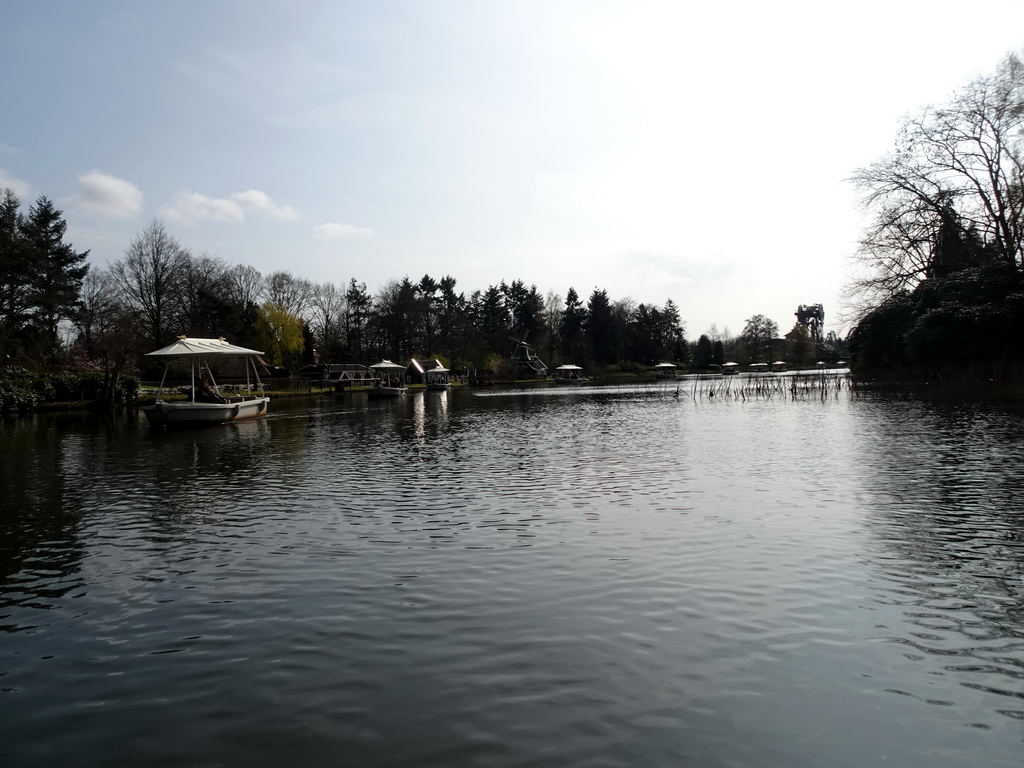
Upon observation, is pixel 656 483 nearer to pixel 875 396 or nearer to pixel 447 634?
pixel 447 634

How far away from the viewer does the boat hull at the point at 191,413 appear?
2991 centimetres

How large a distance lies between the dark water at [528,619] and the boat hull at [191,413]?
53.8 feet

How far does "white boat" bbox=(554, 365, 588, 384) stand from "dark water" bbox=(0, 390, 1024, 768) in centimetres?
7738

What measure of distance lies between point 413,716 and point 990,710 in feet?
12.8

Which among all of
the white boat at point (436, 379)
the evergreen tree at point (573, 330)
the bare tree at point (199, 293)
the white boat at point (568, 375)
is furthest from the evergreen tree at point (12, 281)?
the evergreen tree at point (573, 330)

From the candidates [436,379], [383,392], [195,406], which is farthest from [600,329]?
[195,406]

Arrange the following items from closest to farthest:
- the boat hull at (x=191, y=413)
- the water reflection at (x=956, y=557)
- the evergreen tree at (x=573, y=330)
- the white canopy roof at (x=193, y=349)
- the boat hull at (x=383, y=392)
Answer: the water reflection at (x=956, y=557), the white canopy roof at (x=193, y=349), the boat hull at (x=191, y=413), the boat hull at (x=383, y=392), the evergreen tree at (x=573, y=330)

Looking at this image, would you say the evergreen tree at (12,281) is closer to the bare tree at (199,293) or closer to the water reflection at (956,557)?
the bare tree at (199,293)

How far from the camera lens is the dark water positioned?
423 centimetres

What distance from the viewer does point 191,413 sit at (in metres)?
30.6

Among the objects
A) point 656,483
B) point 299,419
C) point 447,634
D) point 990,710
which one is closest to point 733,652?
point 990,710

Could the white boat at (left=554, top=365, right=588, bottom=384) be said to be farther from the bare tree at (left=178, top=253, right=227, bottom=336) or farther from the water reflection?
the water reflection

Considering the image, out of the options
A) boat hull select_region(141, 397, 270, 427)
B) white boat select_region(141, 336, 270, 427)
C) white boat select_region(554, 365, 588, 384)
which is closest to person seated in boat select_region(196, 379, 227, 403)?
white boat select_region(141, 336, 270, 427)

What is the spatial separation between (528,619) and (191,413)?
2875cm
